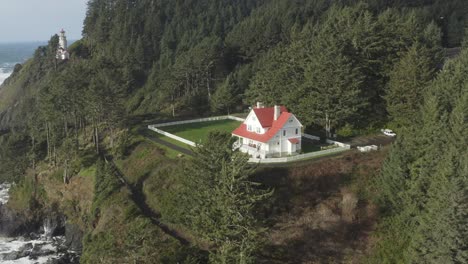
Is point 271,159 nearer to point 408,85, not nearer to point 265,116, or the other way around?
point 265,116

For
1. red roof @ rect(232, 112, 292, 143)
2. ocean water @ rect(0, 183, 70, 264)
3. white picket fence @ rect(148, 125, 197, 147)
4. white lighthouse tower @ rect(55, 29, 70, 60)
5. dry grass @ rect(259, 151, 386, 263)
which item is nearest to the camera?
dry grass @ rect(259, 151, 386, 263)

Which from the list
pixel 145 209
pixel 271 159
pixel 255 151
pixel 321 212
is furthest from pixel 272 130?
pixel 145 209

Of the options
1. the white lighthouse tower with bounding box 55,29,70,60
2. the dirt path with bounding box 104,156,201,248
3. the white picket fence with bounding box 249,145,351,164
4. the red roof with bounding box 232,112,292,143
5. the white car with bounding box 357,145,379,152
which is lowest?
the dirt path with bounding box 104,156,201,248

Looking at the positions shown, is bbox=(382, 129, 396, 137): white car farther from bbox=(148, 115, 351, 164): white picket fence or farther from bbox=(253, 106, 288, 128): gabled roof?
bbox=(253, 106, 288, 128): gabled roof

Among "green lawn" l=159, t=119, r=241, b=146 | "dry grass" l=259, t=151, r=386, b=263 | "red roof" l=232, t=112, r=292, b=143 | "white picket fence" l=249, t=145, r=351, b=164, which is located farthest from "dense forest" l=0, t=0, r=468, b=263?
"red roof" l=232, t=112, r=292, b=143

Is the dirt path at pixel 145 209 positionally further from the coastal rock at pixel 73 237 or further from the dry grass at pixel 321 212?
the dry grass at pixel 321 212

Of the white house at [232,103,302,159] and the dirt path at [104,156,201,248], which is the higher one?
the white house at [232,103,302,159]

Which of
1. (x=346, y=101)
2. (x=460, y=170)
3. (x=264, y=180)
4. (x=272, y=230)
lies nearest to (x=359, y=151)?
(x=346, y=101)

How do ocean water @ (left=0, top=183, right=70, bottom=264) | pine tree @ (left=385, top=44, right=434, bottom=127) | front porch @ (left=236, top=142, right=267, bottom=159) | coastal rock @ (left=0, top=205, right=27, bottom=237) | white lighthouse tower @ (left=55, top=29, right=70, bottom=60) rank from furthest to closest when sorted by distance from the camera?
1. white lighthouse tower @ (left=55, top=29, right=70, bottom=60)
2. coastal rock @ (left=0, top=205, right=27, bottom=237)
3. pine tree @ (left=385, top=44, right=434, bottom=127)
4. front porch @ (left=236, top=142, right=267, bottom=159)
5. ocean water @ (left=0, top=183, right=70, bottom=264)
